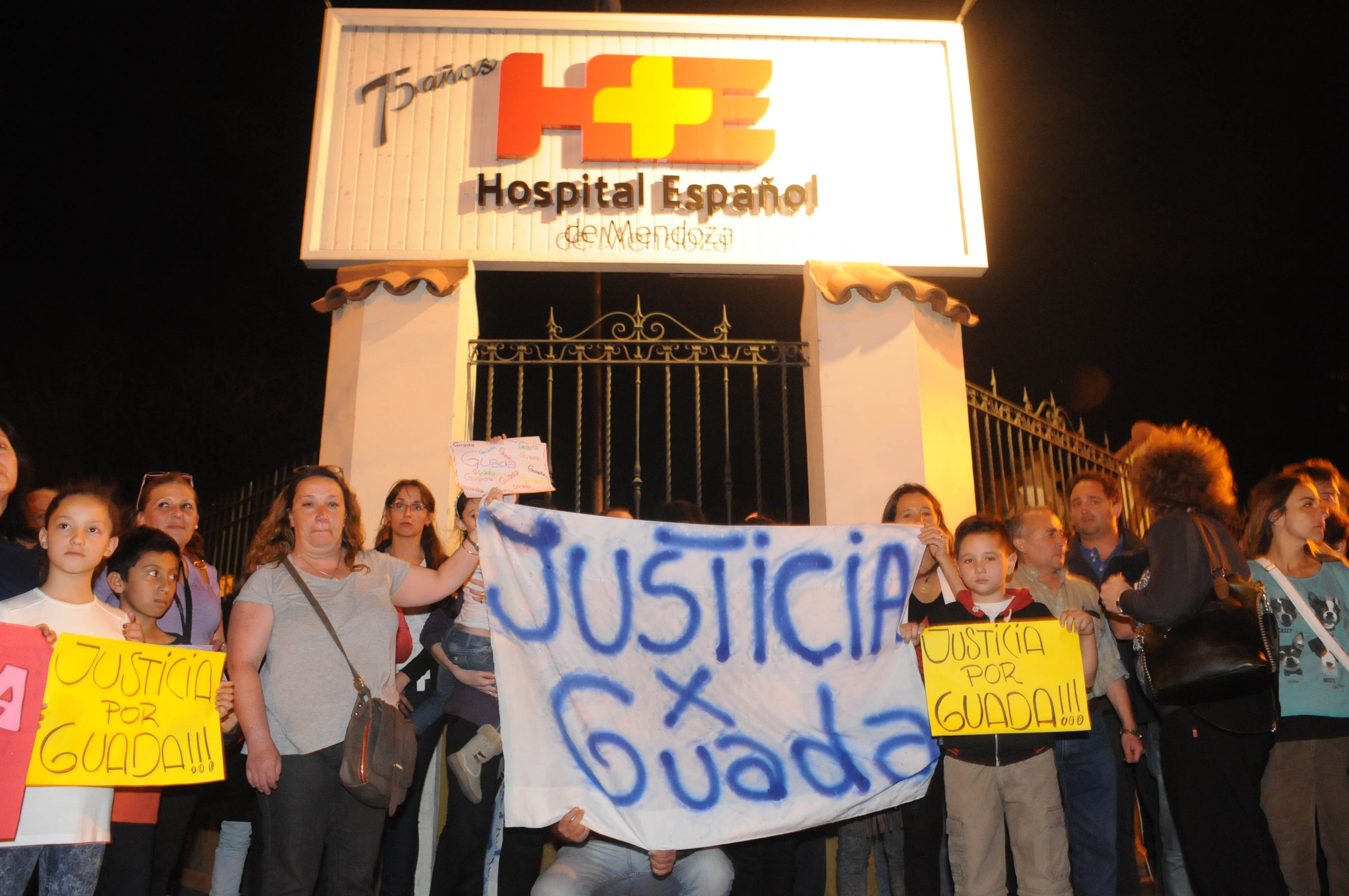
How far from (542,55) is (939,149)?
328 cm

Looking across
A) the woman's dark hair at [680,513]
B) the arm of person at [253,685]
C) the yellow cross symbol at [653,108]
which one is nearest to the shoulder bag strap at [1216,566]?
the woman's dark hair at [680,513]

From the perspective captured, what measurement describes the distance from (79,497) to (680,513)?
2571 mm

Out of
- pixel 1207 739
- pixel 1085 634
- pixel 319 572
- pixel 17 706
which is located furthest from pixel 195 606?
pixel 1207 739

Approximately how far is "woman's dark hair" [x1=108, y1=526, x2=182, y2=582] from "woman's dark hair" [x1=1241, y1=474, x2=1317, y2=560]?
444cm

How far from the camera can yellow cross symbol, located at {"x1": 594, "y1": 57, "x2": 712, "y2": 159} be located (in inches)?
309

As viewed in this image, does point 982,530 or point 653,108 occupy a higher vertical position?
point 653,108

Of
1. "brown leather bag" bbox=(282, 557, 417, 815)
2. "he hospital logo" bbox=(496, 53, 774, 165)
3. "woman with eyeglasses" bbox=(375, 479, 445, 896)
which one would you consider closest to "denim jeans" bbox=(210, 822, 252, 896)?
"woman with eyeglasses" bbox=(375, 479, 445, 896)

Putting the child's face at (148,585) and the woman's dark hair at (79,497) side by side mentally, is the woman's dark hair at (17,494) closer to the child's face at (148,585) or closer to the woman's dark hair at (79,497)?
the woman's dark hair at (79,497)

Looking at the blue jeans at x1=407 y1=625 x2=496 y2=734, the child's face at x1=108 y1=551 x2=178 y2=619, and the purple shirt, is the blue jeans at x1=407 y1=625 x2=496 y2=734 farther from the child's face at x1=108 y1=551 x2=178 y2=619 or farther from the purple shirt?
the child's face at x1=108 y1=551 x2=178 y2=619

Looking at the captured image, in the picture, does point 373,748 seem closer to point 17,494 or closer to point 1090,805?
point 17,494

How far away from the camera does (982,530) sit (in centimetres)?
414

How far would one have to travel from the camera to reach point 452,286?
710cm

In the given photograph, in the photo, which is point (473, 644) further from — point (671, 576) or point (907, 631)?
point (907, 631)

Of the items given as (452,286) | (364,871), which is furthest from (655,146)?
(364,871)
